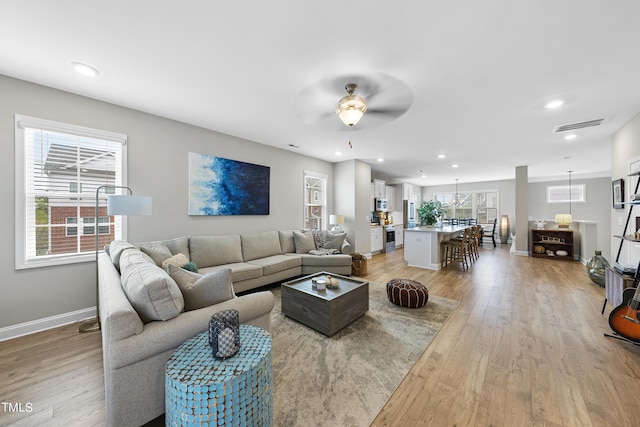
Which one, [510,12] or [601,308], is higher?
[510,12]

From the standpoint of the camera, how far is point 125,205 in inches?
96.2

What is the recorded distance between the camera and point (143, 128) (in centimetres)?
329

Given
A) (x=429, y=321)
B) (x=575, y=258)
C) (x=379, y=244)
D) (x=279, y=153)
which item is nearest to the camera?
(x=429, y=321)

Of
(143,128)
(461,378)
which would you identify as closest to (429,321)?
(461,378)

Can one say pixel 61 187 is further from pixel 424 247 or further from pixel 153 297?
pixel 424 247

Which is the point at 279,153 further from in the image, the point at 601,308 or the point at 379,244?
the point at 601,308

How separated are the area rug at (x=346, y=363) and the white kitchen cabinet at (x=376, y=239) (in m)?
3.91

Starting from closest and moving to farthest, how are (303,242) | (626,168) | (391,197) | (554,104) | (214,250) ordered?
(554,104)
(626,168)
(214,250)
(303,242)
(391,197)

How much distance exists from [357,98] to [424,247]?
4.19m

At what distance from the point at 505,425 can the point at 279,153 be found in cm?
489

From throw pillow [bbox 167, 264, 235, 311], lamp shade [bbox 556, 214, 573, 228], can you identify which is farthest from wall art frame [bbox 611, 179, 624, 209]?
throw pillow [bbox 167, 264, 235, 311]

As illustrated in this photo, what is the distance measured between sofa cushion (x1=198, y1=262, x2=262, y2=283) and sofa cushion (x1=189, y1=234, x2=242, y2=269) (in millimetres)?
103

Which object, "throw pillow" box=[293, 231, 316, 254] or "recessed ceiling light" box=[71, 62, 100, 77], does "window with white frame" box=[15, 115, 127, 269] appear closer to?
"recessed ceiling light" box=[71, 62, 100, 77]

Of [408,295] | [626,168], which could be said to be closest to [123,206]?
[408,295]
